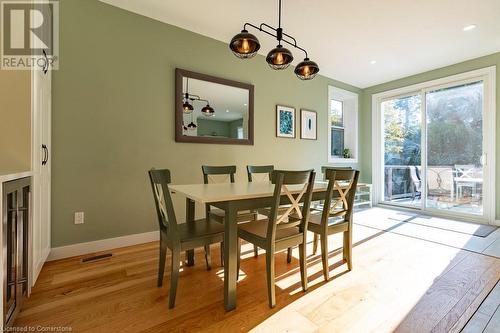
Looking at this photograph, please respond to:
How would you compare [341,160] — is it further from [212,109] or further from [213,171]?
[213,171]

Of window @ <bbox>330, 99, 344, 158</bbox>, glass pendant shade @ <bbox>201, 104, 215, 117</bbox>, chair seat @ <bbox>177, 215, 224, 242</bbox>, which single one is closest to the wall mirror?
glass pendant shade @ <bbox>201, 104, 215, 117</bbox>

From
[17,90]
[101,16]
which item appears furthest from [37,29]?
[101,16]

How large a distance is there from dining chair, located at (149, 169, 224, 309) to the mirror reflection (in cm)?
147

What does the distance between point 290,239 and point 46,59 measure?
98.3 inches

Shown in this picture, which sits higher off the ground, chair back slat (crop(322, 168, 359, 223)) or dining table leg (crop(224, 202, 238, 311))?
chair back slat (crop(322, 168, 359, 223))

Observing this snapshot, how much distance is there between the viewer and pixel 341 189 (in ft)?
6.75

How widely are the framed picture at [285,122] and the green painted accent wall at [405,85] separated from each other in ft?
7.12

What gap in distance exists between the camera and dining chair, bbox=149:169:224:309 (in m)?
1.58

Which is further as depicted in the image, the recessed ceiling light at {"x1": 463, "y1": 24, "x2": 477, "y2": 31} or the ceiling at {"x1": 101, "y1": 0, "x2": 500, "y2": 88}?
the recessed ceiling light at {"x1": 463, "y1": 24, "x2": 477, "y2": 31}

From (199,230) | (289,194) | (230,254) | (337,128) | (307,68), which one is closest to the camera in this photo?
(230,254)

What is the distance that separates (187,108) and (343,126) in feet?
12.5

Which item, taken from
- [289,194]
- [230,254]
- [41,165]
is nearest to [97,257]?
[41,165]

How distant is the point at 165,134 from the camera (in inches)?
116

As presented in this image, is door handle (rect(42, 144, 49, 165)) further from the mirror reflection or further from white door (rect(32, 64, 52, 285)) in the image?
the mirror reflection
